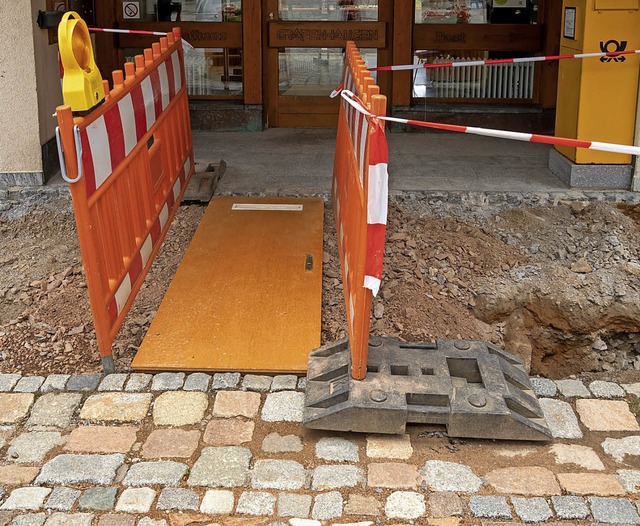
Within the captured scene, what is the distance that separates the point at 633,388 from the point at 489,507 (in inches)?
53.1

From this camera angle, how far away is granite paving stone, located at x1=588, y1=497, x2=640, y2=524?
338 cm

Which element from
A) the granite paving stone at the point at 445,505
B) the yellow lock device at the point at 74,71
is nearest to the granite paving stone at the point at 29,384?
the yellow lock device at the point at 74,71

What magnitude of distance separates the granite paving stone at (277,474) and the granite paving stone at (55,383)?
4.02 ft

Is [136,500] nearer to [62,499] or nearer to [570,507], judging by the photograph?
[62,499]

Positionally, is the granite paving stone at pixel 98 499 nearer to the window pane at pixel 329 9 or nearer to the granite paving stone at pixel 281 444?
the granite paving stone at pixel 281 444

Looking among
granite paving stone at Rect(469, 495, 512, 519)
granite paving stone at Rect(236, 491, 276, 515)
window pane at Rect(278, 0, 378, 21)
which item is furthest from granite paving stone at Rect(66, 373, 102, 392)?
window pane at Rect(278, 0, 378, 21)

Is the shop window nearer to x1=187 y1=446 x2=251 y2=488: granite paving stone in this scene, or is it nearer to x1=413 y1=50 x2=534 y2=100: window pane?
x1=413 y1=50 x2=534 y2=100: window pane

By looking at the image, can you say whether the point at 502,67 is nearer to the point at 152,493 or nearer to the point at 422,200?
the point at 422,200

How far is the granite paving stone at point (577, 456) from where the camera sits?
12.3 ft

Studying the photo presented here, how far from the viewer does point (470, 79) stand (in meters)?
9.62

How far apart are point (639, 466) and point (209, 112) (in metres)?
6.81

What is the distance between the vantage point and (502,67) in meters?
9.53

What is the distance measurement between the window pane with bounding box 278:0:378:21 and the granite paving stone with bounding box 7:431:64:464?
6529 mm

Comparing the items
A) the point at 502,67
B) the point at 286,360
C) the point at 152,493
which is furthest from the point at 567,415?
the point at 502,67
